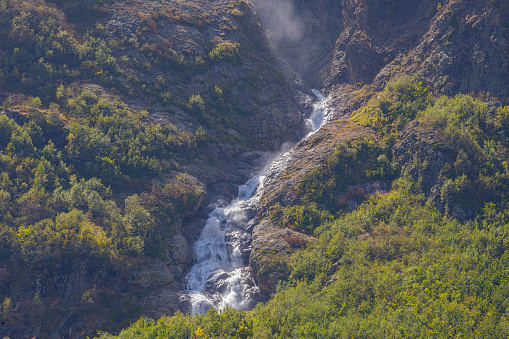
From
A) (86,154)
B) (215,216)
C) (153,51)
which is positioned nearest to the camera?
(86,154)

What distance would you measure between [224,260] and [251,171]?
1554 cm

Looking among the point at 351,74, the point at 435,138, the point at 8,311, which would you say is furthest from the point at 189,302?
the point at 351,74

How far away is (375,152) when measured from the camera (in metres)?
45.7

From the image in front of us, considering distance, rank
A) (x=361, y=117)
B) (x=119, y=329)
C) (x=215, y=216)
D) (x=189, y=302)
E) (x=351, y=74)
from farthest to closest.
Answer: (x=351, y=74), (x=361, y=117), (x=215, y=216), (x=189, y=302), (x=119, y=329)

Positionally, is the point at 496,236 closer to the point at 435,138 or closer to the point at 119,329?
the point at 435,138

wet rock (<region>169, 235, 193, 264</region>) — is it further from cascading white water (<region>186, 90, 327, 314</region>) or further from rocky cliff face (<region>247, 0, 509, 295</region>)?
rocky cliff face (<region>247, 0, 509, 295</region>)

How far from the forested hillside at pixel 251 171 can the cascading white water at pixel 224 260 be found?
57.0 inches

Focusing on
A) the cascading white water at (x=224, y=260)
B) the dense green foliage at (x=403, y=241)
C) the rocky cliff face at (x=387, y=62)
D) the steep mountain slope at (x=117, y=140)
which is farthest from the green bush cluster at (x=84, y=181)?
the rocky cliff face at (x=387, y=62)

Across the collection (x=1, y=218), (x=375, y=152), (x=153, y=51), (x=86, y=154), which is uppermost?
(x=153, y=51)

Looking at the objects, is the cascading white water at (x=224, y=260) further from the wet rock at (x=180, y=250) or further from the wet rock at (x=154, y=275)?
the wet rock at (x=154, y=275)

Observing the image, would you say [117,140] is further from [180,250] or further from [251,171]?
[251,171]

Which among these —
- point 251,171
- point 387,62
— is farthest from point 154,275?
point 387,62

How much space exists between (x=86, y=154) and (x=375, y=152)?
35.5 meters

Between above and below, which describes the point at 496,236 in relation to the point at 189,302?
above
